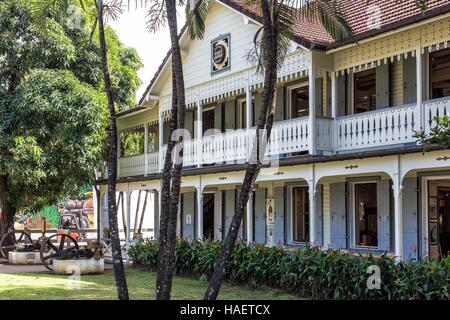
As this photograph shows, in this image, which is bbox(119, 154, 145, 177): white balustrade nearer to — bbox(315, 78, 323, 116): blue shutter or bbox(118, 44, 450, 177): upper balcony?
bbox(118, 44, 450, 177): upper balcony

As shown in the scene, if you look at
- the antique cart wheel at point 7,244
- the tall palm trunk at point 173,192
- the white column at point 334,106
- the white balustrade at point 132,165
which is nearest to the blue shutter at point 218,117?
the white balustrade at point 132,165

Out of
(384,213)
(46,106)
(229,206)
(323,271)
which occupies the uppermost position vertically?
(46,106)

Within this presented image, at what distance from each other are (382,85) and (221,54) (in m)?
5.92

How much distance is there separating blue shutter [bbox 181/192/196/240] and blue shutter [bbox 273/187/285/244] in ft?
17.2

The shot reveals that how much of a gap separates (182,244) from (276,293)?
4.71m

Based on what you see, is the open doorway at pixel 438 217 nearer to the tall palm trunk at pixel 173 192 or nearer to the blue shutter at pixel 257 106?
the blue shutter at pixel 257 106

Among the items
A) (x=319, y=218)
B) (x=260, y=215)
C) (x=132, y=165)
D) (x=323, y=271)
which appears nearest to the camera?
(x=323, y=271)

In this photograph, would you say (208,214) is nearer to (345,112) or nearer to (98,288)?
(345,112)

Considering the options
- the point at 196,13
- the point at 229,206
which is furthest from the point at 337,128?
the point at 229,206

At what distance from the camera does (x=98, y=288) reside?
1533 cm

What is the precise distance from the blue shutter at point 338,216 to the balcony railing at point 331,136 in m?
1.72

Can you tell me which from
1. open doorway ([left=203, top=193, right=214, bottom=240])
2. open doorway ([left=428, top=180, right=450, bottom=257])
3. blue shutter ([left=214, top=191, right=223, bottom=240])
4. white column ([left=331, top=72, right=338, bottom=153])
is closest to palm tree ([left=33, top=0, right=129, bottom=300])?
white column ([left=331, top=72, right=338, bottom=153])

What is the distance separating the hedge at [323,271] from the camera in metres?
11.2

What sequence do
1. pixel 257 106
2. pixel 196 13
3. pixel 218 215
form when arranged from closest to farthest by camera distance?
pixel 196 13 < pixel 257 106 < pixel 218 215
